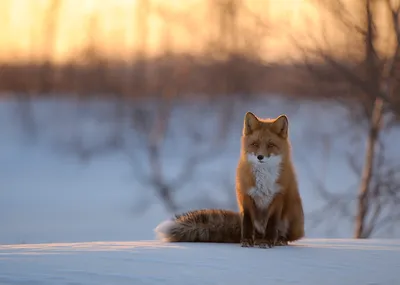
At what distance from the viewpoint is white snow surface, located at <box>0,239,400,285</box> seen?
4016 mm

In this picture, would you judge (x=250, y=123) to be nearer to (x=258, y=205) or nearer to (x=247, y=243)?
(x=258, y=205)

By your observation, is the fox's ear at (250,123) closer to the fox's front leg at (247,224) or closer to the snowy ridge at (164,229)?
the fox's front leg at (247,224)

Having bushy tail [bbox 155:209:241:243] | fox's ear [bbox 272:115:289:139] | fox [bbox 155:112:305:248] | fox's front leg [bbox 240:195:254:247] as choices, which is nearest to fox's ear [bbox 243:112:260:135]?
fox [bbox 155:112:305:248]

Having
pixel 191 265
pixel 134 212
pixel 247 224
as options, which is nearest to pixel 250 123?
pixel 247 224

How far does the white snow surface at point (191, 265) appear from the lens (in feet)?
13.2

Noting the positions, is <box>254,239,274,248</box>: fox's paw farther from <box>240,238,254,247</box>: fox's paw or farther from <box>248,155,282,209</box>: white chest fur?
<box>248,155,282,209</box>: white chest fur

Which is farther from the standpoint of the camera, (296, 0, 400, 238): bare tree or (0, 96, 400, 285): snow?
(296, 0, 400, 238): bare tree

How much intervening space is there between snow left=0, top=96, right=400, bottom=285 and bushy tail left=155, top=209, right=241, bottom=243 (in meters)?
0.08

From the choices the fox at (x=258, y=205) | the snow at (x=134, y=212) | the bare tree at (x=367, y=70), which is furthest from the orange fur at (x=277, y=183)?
the bare tree at (x=367, y=70)

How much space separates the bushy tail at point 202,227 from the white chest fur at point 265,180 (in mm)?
391

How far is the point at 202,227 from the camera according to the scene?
548 cm

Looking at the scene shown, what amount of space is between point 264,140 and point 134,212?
1086cm

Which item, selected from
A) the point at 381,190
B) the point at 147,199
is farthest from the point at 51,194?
the point at 381,190

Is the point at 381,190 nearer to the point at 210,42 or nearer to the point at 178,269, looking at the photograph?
the point at 210,42
